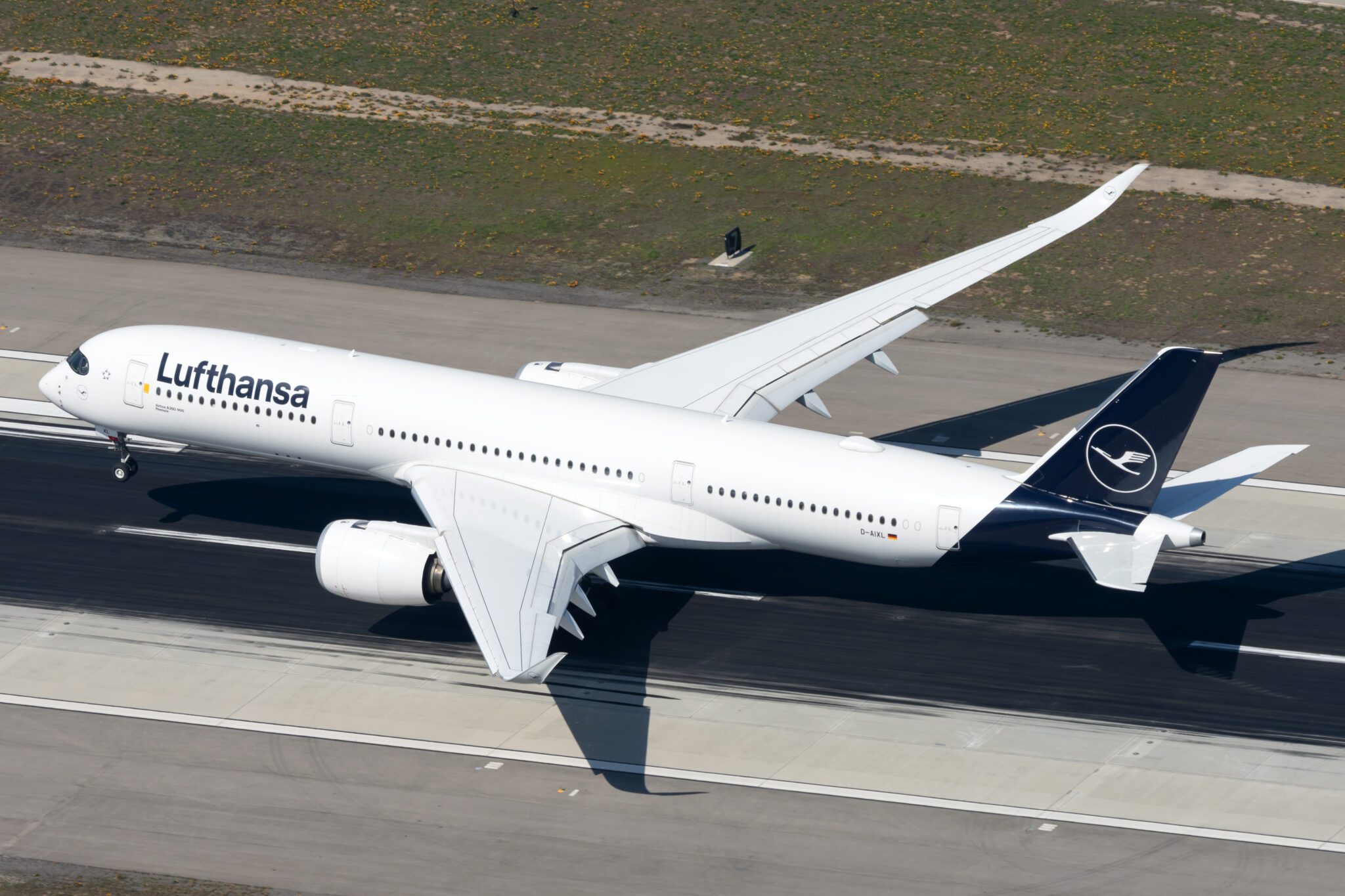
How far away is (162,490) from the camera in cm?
4691

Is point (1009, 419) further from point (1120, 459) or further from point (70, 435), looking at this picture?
point (70, 435)

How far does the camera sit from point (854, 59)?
253 ft

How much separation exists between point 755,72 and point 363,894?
174ft

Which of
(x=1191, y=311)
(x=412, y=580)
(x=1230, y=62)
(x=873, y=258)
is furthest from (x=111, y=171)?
(x=1230, y=62)

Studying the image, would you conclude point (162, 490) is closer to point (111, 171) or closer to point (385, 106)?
point (111, 171)

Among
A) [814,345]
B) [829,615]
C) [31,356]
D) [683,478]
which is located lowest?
[829,615]

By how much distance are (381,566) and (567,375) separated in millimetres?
10524

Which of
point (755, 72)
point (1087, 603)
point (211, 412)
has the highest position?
point (755, 72)

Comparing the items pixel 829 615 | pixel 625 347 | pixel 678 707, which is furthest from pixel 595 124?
pixel 678 707

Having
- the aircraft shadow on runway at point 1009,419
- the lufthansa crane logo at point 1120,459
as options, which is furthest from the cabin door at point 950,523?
the aircraft shadow on runway at point 1009,419

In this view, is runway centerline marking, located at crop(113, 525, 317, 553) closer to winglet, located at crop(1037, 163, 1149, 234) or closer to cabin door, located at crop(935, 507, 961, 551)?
cabin door, located at crop(935, 507, 961, 551)

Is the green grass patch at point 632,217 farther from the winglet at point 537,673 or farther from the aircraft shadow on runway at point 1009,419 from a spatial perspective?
the winglet at point 537,673

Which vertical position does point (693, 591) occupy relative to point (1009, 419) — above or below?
below

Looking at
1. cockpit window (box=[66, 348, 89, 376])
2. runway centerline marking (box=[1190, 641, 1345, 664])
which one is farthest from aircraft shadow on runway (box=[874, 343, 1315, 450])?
cockpit window (box=[66, 348, 89, 376])
